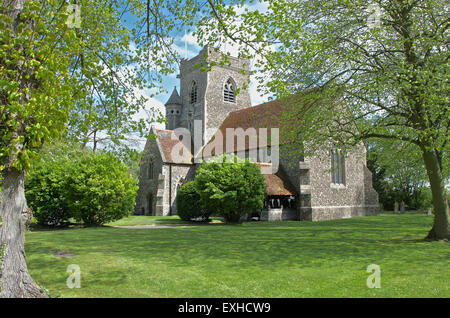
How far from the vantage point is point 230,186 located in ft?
63.4

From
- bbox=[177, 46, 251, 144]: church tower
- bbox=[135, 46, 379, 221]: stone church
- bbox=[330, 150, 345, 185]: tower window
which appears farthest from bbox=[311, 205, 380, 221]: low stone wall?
bbox=[177, 46, 251, 144]: church tower

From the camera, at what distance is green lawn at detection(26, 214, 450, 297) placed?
5.53 m

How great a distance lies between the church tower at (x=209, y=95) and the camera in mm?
34812

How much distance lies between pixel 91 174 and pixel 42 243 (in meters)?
6.78

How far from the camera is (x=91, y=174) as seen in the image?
56.8ft

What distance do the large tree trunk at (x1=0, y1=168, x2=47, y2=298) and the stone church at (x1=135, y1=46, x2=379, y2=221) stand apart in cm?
1099

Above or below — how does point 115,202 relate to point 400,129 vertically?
below

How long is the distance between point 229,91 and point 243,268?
104ft

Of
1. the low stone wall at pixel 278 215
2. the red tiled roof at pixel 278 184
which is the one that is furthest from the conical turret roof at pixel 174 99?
the low stone wall at pixel 278 215

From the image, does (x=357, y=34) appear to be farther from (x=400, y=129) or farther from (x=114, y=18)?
(x=114, y=18)

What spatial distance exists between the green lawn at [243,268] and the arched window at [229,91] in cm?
2717

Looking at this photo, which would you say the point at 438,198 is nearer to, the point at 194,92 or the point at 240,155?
the point at 240,155

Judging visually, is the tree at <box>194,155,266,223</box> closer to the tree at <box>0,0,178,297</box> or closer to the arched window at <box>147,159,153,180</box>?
the arched window at <box>147,159,153,180</box>
